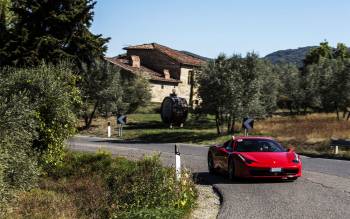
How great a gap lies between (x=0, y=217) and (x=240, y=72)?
27.3 meters

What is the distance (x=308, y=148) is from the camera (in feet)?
91.3

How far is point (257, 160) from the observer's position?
15.3m

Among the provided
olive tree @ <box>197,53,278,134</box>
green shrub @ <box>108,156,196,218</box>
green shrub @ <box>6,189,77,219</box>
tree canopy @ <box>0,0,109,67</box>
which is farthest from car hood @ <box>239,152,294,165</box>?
tree canopy @ <box>0,0,109,67</box>

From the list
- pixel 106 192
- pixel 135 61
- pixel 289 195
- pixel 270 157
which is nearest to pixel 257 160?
pixel 270 157

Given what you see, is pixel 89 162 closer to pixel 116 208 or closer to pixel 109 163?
pixel 109 163

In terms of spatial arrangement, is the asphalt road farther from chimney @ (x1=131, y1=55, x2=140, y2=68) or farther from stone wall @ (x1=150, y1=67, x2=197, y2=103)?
chimney @ (x1=131, y1=55, x2=140, y2=68)

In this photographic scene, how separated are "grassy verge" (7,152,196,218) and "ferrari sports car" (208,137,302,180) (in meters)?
2.19

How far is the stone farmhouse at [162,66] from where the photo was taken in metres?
64.4

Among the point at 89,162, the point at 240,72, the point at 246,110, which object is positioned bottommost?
the point at 89,162

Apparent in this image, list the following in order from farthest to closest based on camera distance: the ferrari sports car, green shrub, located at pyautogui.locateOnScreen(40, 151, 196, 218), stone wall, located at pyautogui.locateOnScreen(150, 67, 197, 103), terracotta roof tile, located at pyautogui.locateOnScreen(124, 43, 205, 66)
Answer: terracotta roof tile, located at pyautogui.locateOnScreen(124, 43, 205, 66)
stone wall, located at pyautogui.locateOnScreen(150, 67, 197, 103)
the ferrari sports car
green shrub, located at pyautogui.locateOnScreen(40, 151, 196, 218)

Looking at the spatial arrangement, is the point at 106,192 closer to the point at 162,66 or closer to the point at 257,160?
the point at 257,160

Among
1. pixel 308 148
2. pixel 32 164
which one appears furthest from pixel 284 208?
pixel 308 148

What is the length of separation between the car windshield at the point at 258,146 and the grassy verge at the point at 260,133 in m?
8.97

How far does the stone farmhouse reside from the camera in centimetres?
6441
